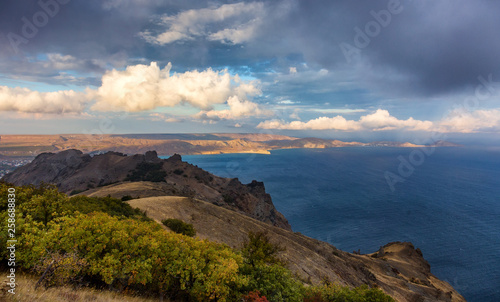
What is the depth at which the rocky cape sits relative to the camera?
131 feet

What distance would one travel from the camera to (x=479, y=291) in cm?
6216

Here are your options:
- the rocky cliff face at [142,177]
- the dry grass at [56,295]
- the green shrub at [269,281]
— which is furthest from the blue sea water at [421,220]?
the dry grass at [56,295]

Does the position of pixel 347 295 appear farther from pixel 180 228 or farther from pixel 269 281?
pixel 180 228

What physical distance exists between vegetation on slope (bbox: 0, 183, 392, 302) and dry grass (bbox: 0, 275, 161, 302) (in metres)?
0.54

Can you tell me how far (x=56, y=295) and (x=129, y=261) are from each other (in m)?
3.46

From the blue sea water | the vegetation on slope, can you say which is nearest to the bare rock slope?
the vegetation on slope

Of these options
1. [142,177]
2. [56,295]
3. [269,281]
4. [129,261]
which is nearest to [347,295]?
[269,281]

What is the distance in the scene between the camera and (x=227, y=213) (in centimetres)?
4753

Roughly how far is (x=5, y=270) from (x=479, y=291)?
295ft

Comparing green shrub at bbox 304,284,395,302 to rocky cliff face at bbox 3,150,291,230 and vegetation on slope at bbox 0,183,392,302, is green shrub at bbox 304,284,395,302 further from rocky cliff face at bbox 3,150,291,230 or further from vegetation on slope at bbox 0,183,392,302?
rocky cliff face at bbox 3,150,291,230

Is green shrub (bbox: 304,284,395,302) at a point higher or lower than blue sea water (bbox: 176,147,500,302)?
higher

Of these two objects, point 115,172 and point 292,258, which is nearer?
point 292,258

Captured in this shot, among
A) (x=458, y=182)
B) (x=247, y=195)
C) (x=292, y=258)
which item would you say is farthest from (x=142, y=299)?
(x=458, y=182)

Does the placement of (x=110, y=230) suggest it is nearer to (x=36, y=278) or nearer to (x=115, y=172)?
(x=36, y=278)
